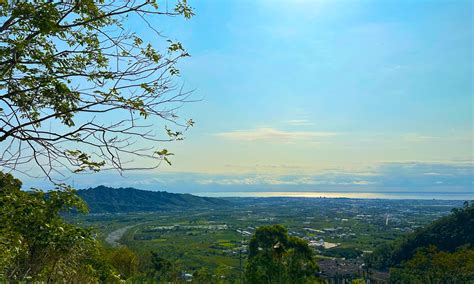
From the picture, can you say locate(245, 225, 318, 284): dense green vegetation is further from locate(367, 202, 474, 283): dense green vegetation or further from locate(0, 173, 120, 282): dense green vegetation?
locate(0, 173, 120, 282): dense green vegetation

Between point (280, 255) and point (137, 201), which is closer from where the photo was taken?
point (280, 255)

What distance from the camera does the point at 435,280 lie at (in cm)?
2119

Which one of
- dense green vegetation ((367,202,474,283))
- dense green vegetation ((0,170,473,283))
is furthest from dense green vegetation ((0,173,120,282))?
dense green vegetation ((367,202,474,283))

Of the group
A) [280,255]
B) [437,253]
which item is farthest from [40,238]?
Answer: [437,253]

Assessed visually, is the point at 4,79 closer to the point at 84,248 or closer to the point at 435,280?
the point at 84,248

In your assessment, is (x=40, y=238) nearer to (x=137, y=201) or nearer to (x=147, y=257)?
(x=147, y=257)

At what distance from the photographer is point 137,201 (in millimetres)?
152250

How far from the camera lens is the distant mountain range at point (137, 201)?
133250mm

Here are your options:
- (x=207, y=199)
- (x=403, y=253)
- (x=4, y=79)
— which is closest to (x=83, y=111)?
(x=4, y=79)

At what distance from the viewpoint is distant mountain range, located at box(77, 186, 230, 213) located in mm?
133250

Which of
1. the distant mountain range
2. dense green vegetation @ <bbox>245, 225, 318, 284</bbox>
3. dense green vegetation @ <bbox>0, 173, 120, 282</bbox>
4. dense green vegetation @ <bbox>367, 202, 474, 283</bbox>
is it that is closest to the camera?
dense green vegetation @ <bbox>0, 173, 120, 282</bbox>

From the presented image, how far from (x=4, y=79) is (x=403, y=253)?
3817cm

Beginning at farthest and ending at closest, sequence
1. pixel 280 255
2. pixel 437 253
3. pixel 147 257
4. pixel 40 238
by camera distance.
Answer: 1. pixel 147 257
2. pixel 437 253
3. pixel 280 255
4. pixel 40 238

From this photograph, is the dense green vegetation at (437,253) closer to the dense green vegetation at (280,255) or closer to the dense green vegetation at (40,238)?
the dense green vegetation at (280,255)
